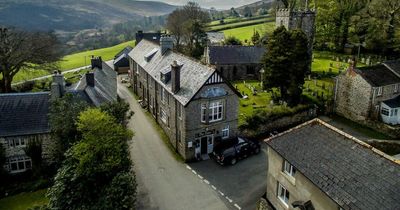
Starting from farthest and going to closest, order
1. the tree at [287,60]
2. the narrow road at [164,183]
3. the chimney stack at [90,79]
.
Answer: the tree at [287,60]
the chimney stack at [90,79]
the narrow road at [164,183]

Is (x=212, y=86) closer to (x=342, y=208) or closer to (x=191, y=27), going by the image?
(x=342, y=208)

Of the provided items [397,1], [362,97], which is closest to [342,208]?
[362,97]

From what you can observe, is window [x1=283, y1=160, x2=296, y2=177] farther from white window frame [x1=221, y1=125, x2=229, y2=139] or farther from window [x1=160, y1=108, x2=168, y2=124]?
window [x1=160, y1=108, x2=168, y2=124]

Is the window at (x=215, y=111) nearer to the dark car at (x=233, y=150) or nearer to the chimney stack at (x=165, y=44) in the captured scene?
the dark car at (x=233, y=150)

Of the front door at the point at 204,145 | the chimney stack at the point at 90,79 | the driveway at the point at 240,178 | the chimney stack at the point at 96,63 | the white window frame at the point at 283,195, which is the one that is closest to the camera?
the white window frame at the point at 283,195

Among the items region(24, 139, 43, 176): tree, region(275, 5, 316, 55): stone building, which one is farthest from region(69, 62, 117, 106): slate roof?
region(275, 5, 316, 55): stone building

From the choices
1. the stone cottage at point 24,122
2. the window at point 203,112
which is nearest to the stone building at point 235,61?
the window at point 203,112

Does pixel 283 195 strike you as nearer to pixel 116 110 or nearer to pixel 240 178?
pixel 240 178

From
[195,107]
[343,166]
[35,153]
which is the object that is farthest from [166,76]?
[343,166]
